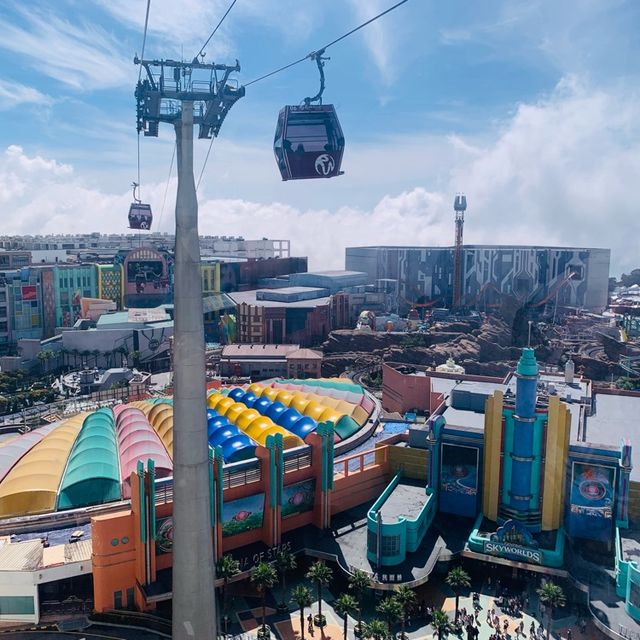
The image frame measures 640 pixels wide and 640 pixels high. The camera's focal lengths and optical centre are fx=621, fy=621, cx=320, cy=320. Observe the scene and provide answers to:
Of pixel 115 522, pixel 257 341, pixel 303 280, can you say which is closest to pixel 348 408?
pixel 115 522

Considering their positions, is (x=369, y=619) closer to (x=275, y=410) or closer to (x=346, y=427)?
(x=346, y=427)

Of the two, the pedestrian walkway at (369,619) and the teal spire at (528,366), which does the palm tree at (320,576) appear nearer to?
the pedestrian walkway at (369,619)

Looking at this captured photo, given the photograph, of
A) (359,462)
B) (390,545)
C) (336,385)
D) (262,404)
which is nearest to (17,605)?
(390,545)

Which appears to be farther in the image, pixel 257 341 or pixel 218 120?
pixel 257 341

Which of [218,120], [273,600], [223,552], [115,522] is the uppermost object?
[218,120]

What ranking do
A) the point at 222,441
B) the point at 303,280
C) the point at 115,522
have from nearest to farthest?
the point at 115,522
the point at 222,441
the point at 303,280

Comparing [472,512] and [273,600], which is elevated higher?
[472,512]

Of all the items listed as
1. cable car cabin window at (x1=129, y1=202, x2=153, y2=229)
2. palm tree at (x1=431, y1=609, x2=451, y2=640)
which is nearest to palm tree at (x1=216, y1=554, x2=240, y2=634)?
palm tree at (x1=431, y1=609, x2=451, y2=640)

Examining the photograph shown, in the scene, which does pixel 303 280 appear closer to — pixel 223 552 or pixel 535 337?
pixel 535 337
